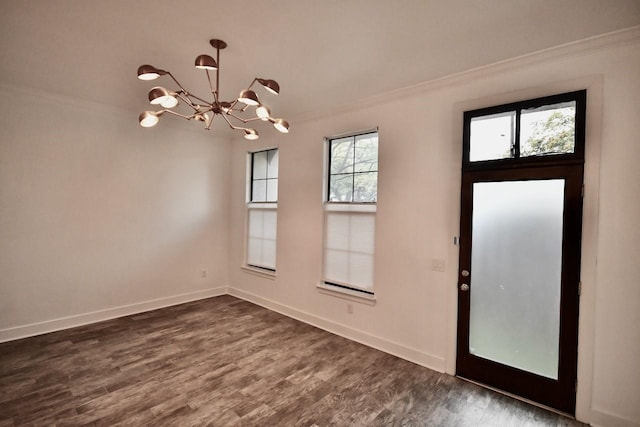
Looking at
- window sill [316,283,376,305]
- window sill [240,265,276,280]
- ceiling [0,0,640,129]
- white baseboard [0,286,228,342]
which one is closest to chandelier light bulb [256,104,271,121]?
ceiling [0,0,640,129]

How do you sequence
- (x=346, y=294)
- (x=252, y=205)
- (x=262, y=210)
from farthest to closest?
(x=252, y=205) < (x=262, y=210) < (x=346, y=294)

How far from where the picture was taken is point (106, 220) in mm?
4199

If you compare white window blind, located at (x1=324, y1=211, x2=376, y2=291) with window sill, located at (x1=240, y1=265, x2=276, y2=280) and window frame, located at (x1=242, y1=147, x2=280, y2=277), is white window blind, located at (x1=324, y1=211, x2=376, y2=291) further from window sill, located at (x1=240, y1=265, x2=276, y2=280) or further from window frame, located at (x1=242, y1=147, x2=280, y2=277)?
window frame, located at (x1=242, y1=147, x2=280, y2=277)

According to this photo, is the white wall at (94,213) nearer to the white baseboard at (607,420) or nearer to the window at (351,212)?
the window at (351,212)

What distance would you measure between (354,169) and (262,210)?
1.96 m

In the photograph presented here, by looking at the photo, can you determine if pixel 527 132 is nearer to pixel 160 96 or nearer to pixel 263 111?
pixel 263 111

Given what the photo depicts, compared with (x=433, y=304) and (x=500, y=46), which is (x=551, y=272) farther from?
(x=500, y=46)

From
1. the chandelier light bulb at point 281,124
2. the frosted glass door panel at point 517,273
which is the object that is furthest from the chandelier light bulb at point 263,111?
the frosted glass door panel at point 517,273

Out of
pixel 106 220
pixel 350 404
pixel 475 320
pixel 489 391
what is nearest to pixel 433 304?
pixel 475 320

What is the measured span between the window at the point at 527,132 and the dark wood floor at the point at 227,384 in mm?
2098

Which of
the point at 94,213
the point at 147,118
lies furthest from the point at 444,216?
the point at 94,213

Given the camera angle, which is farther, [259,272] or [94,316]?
[259,272]

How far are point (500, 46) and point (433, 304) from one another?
242 cm

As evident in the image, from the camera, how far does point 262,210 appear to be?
202 inches
